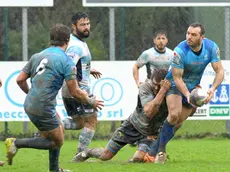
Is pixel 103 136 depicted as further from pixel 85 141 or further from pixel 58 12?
pixel 85 141

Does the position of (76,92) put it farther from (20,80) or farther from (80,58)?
(80,58)

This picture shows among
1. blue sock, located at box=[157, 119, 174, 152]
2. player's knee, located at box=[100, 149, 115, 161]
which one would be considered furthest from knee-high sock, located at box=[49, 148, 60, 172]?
blue sock, located at box=[157, 119, 174, 152]

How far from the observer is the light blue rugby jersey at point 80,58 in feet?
38.4

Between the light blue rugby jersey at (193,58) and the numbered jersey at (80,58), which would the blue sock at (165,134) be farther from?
the numbered jersey at (80,58)

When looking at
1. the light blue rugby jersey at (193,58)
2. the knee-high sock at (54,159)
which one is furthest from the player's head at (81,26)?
the knee-high sock at (54,159)

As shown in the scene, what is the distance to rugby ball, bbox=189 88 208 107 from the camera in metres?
10.7

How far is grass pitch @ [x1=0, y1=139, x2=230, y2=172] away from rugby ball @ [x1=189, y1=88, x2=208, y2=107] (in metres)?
0.78

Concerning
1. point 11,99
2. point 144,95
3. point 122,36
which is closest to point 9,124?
point 11,99

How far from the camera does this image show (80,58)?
464 inches

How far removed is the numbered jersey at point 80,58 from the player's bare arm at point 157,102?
1242mm

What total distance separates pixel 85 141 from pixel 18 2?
18.4 ft

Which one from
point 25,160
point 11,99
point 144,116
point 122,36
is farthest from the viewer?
point 122,36

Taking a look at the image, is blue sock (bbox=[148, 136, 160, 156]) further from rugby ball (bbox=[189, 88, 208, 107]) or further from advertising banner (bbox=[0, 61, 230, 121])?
advertising banner (bbox=[0, 61, 230, 121])

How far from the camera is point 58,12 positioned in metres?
18.1
